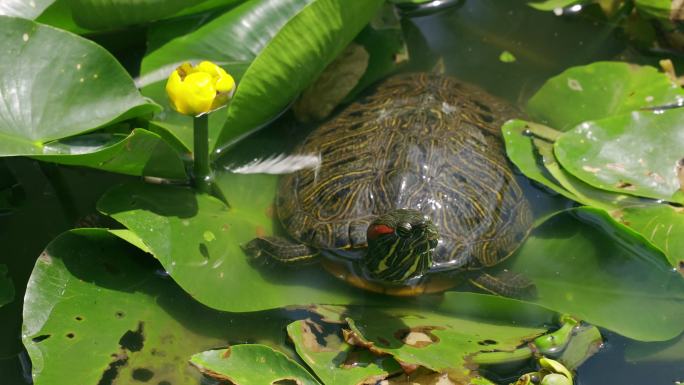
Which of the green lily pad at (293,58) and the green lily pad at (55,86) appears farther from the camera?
the green lily pad at (293,58)

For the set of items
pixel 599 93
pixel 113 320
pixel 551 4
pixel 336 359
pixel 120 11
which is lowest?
pixel 336 359

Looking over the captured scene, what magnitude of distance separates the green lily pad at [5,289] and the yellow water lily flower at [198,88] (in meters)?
0.89

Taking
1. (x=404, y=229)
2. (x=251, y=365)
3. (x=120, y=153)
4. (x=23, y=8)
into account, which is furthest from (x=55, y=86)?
(x=404, y=229)

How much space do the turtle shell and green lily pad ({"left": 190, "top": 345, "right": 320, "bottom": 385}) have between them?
0.62m

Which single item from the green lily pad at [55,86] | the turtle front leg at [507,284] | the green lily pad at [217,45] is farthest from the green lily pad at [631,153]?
the green lily pad at [55,86]

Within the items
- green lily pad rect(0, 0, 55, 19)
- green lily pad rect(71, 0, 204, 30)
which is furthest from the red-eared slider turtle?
green lily pad rect(0, 0, 55, 19)

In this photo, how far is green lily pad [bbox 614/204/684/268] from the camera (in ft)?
9.16

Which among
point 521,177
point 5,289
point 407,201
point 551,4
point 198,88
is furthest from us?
point 551,4

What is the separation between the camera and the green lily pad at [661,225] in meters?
2.79

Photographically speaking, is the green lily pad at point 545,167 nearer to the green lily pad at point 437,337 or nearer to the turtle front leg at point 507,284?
the turtle front leg at point 507,284

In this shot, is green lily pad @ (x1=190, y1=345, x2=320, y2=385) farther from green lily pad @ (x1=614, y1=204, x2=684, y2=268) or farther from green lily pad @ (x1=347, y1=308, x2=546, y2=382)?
green lily pad @ (x1=614, y1=204, x2=684, y2=268)

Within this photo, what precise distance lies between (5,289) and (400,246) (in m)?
1.38

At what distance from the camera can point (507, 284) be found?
287cm

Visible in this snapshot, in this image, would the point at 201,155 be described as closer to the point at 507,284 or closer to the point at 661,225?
the point at 507,284
